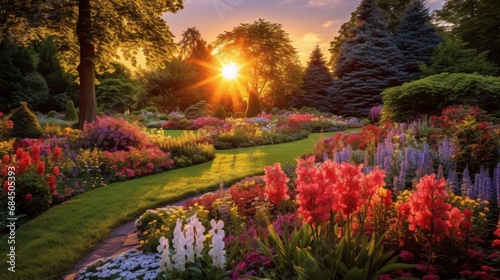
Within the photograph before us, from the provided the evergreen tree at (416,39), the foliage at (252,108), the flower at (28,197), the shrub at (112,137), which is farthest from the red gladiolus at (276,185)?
the evergreen tree at (416,39)

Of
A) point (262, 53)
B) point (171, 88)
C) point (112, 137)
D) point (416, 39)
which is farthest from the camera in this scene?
point (171, 88)

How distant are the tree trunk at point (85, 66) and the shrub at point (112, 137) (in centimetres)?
477

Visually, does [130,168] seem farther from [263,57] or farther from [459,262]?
[263,57]

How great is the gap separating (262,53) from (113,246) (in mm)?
37248

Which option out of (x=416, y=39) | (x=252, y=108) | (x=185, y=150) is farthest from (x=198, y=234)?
(x=416, y=39)

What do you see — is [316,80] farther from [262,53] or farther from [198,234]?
[198,234]

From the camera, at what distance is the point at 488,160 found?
5.77 m

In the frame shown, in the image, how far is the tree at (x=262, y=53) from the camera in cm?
4041

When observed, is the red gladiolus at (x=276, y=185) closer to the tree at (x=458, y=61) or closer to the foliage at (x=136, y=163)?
the foliage at (x=136, y=163)

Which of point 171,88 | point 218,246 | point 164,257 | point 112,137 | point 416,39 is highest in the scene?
point 416,39

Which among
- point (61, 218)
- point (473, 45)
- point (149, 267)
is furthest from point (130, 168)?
point (473, 45)

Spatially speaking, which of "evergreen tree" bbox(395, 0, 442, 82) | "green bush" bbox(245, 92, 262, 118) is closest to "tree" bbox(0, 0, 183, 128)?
"green bush" bbox(245, 92, 262, 118)

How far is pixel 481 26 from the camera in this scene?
100ft

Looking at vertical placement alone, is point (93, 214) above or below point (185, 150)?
below
